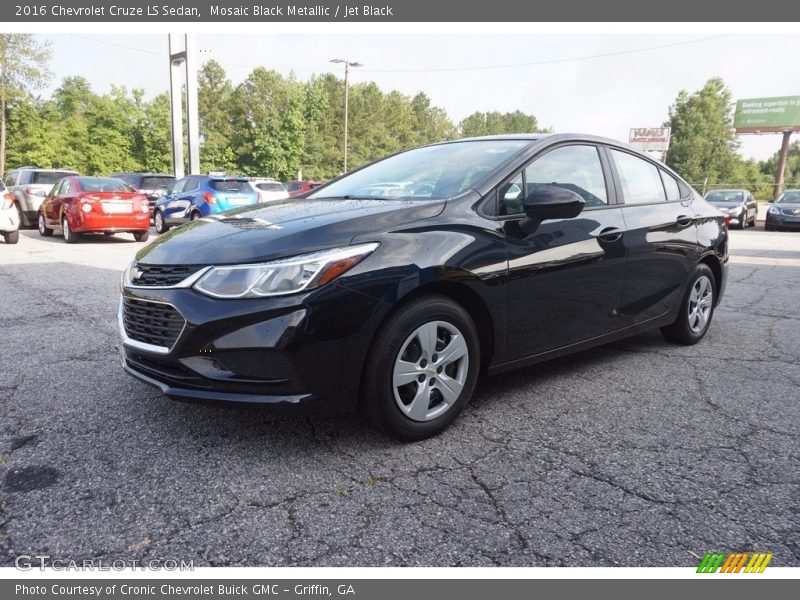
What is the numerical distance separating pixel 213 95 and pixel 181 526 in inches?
2296

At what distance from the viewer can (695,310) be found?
15.1 feet

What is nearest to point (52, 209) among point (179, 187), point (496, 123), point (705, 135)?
point (179, 187)

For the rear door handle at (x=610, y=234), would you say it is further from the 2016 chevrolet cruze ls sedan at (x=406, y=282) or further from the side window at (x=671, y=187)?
the side window at (x=671, y=187)

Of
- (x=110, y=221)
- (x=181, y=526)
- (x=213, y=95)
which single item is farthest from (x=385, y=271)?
(x=213, y=95)

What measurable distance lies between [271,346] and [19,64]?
4445cm

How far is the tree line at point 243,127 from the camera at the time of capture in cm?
4088

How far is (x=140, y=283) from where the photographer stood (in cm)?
270

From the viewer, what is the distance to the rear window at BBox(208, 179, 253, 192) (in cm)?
1371

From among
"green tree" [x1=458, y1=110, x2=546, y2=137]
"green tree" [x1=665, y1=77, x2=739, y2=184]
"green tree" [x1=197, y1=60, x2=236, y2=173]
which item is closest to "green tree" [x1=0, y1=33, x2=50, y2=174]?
"green tree" [x1=197, y1=60, x2=236, y2=173]

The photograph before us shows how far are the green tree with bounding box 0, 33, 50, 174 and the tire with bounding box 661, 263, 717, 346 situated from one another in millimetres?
43480

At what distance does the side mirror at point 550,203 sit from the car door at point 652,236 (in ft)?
3.01

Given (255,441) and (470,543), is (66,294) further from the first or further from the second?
(470,543)

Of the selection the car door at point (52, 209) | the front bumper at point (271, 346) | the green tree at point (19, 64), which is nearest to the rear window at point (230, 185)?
the car door at point (52, 209)

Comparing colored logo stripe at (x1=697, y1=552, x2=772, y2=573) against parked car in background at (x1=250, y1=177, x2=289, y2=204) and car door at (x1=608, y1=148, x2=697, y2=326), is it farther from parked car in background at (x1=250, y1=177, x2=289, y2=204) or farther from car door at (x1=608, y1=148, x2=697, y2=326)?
parked car in background at (x1=250, y1=177, x2=289, y2=204)
